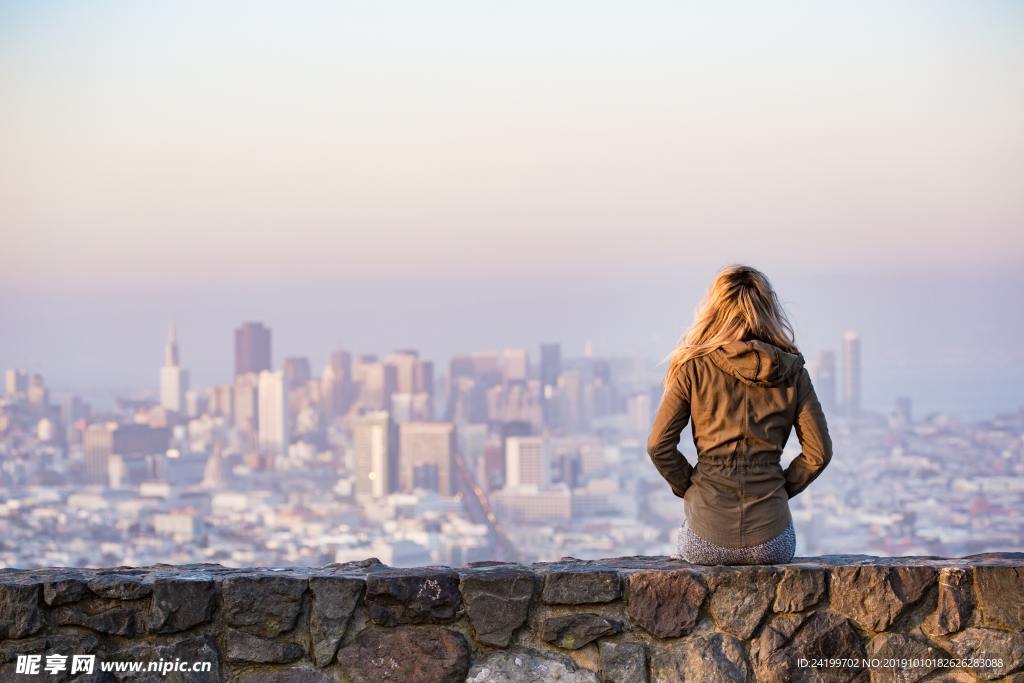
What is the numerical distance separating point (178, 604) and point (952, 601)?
6.10ft

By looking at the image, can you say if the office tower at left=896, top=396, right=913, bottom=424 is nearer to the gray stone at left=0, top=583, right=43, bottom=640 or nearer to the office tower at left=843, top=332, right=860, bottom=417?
the office tower at left=843, top=332, right=860, bottom=417

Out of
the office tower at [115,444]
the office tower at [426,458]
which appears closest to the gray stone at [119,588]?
the office tower at [426,458]

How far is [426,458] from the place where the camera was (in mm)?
82938

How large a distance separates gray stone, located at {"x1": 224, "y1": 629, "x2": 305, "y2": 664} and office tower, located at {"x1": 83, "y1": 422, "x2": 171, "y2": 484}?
3210 inches

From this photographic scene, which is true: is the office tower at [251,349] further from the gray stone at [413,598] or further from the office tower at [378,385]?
the gray stone at [413,598]

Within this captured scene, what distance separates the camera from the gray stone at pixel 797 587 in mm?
3197

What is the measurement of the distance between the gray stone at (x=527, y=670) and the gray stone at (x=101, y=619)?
2.73 ft

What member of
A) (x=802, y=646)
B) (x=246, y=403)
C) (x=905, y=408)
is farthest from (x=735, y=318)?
(x=246, y=403)

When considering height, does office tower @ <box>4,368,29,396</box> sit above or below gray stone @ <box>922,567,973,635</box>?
below

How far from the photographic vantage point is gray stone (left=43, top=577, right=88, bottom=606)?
315 cm

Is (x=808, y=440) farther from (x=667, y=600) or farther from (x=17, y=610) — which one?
(x=17, y=610)

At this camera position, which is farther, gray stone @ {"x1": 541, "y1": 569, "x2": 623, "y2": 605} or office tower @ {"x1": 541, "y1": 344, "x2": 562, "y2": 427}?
office tower @ {"x1": 541, "y1": 344, "x2": 562, "y2": 427}

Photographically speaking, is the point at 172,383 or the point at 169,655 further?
the point at 172,383

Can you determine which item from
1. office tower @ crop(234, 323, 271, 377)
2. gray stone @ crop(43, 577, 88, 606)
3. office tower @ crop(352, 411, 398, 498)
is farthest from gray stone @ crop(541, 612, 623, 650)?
office tower @ crop(234, 323, 271, 377)
